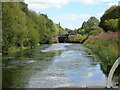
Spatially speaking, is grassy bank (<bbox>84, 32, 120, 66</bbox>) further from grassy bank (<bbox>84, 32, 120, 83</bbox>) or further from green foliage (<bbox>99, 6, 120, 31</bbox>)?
green foliage (<bbox>99, 6, 120, 31</bbox>)

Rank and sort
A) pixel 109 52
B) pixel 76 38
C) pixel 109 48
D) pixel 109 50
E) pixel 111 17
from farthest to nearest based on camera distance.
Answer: pixel 76 38 → pixel 111 17 → pixel 109 48 → pixel 109 50 → pixel 109 52

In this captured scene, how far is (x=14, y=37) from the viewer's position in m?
19.2

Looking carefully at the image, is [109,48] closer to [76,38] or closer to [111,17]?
[111,17]

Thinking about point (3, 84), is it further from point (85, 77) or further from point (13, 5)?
point (13, 5)

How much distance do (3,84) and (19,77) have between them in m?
1.13

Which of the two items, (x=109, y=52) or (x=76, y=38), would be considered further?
(x=76, y=38)

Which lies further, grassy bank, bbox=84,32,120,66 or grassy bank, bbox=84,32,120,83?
grassy bank, bbox=84,32,120,66

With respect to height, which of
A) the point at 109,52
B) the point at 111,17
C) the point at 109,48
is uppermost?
the point at 111,17

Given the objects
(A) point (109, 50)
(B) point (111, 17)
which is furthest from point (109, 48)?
(B) point (111, 17)

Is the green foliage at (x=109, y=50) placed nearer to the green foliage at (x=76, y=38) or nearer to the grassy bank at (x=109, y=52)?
the grassy bank at (x=109, y=52)

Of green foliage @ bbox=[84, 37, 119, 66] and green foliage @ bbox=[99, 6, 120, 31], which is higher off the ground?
green foliage @ bbox=[99, 6, 120, 31]

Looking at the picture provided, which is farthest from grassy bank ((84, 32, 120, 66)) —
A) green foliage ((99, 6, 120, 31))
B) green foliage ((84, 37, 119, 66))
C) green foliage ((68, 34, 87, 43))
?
green foliage ((68, 34, 87, 43))

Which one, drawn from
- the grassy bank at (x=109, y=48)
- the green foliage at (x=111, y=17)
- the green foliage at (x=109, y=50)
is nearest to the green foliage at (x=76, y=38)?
the green foliage at (x=111, y=17)

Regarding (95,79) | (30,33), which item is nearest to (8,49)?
(30,33)
